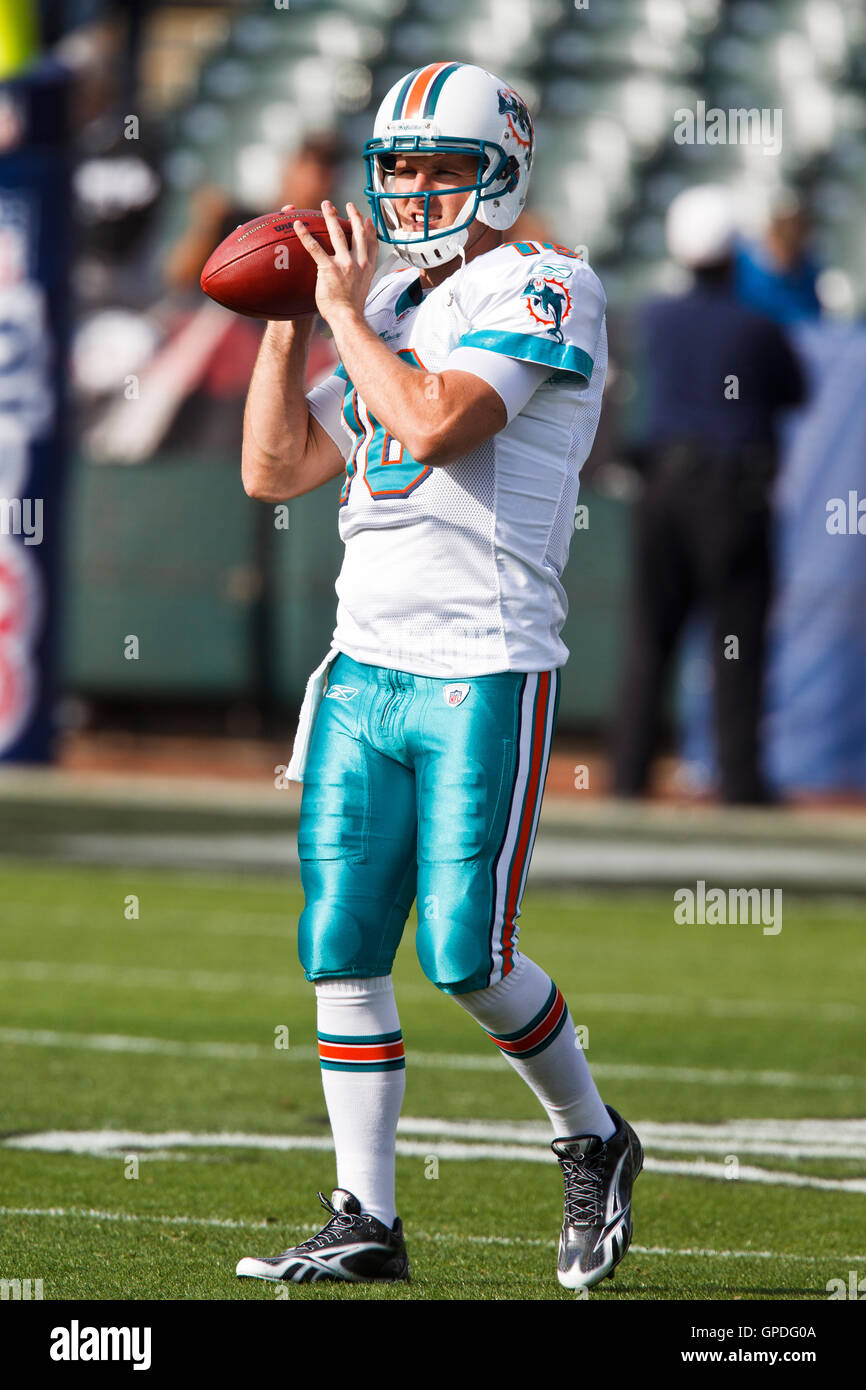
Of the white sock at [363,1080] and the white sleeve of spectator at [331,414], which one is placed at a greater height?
the white sleeve of spectator at [331,414]

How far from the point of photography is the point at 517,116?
4070 mm

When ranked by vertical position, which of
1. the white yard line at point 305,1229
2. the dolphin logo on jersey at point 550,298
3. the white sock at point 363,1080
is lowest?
the white yard line at point 305,1229

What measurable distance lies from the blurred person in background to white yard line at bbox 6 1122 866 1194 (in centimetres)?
508

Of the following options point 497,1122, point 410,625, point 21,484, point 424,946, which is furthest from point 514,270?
point 21,484

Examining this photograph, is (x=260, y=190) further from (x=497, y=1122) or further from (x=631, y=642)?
(x=497, y=1122)

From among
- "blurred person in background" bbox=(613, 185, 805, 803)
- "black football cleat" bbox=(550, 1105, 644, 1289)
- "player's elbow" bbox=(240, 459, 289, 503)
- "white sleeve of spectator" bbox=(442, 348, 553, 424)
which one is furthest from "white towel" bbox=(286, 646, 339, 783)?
"blurred person in background" bbox=(613, 185, 805, 803)

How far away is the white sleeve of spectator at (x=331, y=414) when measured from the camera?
4152mm

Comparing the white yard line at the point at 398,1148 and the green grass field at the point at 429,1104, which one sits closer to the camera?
the green grass field at the point at 429,1104

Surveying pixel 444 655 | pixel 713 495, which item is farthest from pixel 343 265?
pixel 713 495

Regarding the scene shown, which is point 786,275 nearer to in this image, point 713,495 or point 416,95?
point 713,495

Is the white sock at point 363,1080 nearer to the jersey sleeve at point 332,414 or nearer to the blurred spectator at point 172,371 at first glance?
the jersey sleeve at point 332,414

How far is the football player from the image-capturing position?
149 inches

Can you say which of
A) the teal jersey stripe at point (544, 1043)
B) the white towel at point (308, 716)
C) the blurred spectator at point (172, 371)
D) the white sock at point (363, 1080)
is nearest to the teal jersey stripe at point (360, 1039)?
the white sock at point (363, 1080)
